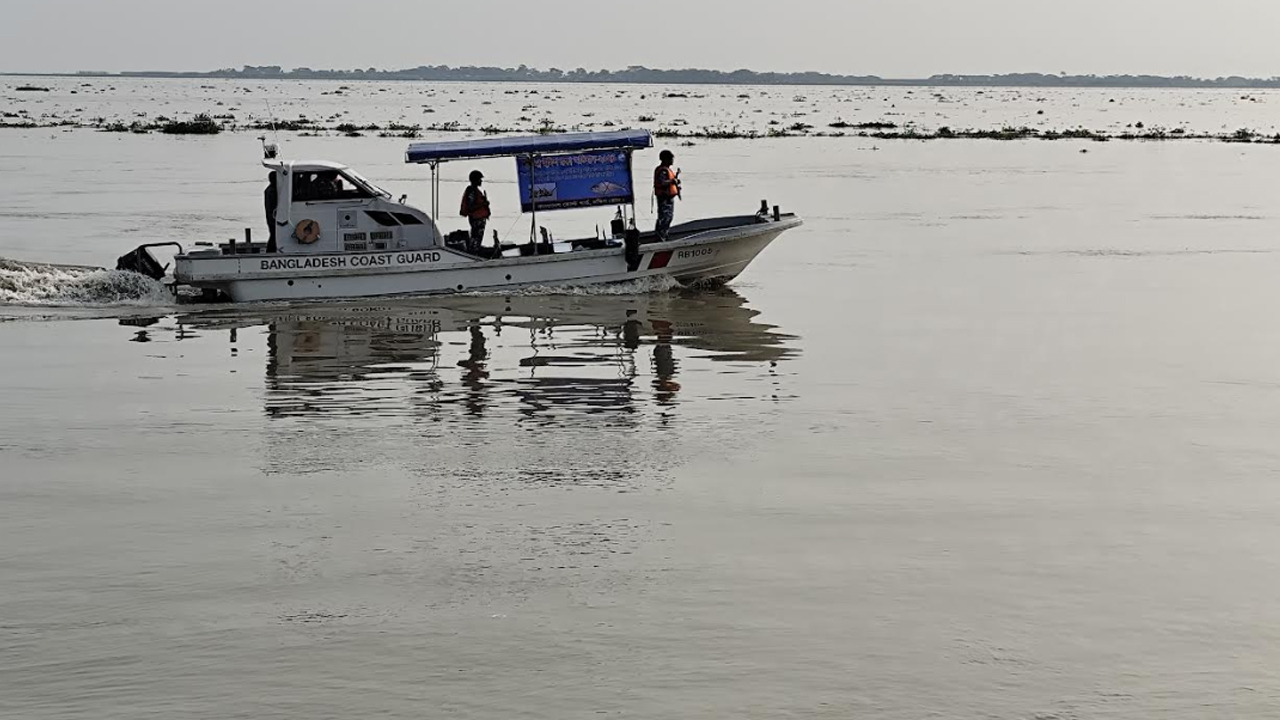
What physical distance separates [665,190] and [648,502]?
42.8 ft

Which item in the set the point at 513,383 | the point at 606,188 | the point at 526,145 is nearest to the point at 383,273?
the point at 526,145

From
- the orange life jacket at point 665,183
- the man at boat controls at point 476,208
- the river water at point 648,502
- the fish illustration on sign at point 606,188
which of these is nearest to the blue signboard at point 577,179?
the fish illustration on sign at point 606,188

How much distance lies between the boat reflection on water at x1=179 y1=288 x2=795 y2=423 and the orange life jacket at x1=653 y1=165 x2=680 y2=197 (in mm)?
1643

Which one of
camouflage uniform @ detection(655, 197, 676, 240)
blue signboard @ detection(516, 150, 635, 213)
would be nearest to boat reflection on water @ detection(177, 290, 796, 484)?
camouflage uniform @ detection(655, 197, 676, 240)

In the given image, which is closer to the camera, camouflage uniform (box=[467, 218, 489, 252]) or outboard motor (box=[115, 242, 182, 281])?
outboard motor (box=[115, 242, 182, 281])

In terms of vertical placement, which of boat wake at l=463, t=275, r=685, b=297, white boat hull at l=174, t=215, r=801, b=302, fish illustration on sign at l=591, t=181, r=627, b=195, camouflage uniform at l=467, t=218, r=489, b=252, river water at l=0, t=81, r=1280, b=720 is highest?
fish illustration on sign at l=591, t=181, r=627, b=195

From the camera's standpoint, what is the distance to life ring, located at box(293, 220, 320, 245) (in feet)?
78.1

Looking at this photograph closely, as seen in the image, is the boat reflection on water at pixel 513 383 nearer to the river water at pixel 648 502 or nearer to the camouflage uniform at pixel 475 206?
the river water at pixel 648 502

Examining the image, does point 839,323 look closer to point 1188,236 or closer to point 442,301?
point 442,301

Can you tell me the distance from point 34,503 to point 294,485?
1.93 m

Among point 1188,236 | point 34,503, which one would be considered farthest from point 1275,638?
point 1188,236

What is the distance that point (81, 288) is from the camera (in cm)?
2414

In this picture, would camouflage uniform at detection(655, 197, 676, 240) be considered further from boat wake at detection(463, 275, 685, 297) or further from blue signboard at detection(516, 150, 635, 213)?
blue signboard at detection(516, 150, 635, 213)

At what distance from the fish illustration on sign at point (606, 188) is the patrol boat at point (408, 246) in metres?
0.02
